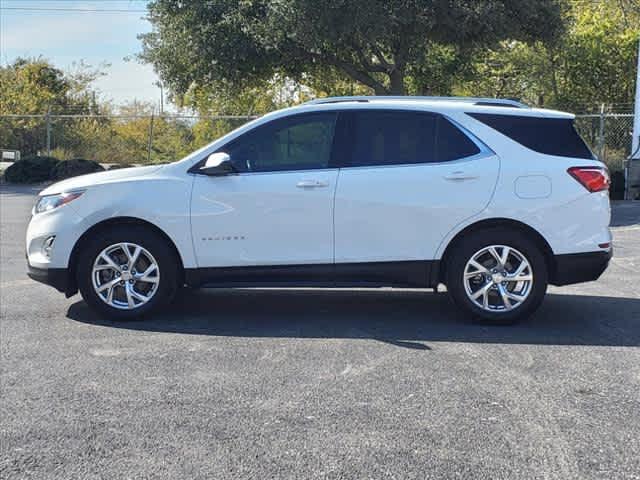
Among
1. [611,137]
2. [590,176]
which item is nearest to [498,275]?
[590,176]

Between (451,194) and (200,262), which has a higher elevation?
(451,194)

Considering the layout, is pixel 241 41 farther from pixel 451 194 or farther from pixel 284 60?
pixel 451 194

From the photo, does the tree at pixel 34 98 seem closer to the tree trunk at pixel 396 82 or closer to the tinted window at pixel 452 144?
the tree trunk at pixel 396 82

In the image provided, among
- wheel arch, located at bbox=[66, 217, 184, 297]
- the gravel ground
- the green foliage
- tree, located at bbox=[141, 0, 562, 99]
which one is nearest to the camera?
the gravel ground

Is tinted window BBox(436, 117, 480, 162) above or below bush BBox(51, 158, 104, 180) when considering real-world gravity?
above

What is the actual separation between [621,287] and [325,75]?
16.6 meters

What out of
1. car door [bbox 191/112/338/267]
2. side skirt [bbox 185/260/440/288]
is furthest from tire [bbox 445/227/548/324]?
car door [bbox 191/112/338/267]

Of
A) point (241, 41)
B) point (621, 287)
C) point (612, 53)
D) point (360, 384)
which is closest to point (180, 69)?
point (241, 41)

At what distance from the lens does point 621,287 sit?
799cm

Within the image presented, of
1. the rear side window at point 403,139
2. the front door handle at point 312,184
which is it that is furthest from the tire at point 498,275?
the front door handle at point 312,184

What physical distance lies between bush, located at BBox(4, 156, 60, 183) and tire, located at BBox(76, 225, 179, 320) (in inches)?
714

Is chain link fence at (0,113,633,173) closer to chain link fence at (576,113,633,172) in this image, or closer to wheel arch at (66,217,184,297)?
chain link fence at (576,113,633,172)

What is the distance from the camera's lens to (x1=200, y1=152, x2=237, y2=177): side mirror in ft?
20.4

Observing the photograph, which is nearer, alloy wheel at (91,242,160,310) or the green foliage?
alloy wheel at (91,242,160,310)
